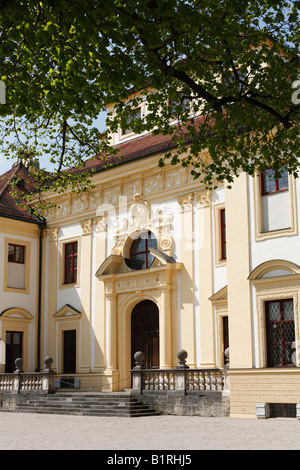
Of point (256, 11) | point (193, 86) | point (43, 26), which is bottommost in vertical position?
point (193, 86)

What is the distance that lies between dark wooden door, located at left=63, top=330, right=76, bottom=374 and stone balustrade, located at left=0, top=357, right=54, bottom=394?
256 centimetres

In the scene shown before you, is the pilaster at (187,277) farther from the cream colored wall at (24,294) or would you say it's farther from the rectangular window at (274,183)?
the cream colored wall at (24,294)

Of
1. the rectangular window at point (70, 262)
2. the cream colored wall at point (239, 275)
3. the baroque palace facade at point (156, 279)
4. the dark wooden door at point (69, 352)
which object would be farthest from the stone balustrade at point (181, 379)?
the rectangular window at point (70, 262)

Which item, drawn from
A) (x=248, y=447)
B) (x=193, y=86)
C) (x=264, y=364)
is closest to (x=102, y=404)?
(x=264, y=364)

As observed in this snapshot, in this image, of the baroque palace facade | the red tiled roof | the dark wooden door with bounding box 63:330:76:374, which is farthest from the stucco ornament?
the dark wooden door with bounding box 63:330:76:374

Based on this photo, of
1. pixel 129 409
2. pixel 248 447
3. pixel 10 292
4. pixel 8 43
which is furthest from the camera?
pixel 10 292

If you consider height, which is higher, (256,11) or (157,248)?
(256,11)

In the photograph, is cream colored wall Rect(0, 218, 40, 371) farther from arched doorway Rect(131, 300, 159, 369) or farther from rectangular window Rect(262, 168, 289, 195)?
rectangular window Rect(262, 168, 289, 195)

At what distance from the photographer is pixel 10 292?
26.6 m

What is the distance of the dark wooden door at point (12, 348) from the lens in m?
26.1

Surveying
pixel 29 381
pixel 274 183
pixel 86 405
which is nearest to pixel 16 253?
pixel 29 381

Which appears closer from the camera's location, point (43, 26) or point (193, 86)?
point (43, 26)

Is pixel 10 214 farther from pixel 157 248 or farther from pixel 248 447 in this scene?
pixel 248 447

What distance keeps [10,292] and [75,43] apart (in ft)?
59.3
